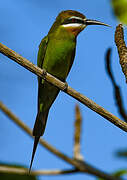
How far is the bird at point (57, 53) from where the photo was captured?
7.88 feet

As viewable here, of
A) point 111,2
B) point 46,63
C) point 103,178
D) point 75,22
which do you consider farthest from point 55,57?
point 103,178

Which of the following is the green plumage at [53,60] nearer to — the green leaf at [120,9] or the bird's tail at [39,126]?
the bird's tail at [39,126]

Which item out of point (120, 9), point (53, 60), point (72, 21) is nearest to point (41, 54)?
point (53, 60)

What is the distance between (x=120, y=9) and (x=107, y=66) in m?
0.32

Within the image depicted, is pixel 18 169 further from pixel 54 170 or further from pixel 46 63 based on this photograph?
pixel 46 63

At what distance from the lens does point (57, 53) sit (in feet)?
7.89

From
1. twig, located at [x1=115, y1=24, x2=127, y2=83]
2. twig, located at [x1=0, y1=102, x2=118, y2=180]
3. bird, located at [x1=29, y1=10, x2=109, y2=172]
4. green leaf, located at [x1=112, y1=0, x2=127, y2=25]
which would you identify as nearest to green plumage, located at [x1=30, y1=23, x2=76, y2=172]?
bird, located at [x1=29, y1=10, x2=109, y2=172]

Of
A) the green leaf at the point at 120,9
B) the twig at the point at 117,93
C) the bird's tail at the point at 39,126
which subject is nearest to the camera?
the twig at the point at 117,93

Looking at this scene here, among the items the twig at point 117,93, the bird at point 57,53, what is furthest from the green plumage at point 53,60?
the twig at point 117,93

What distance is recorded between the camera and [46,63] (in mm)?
2438

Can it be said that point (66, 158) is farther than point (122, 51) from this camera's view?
Yes

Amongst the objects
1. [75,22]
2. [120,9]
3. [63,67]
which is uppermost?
[75,22]

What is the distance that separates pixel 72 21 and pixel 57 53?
0.30 m

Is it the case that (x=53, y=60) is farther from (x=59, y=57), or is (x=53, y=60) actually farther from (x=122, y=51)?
(x=122, y=51)
